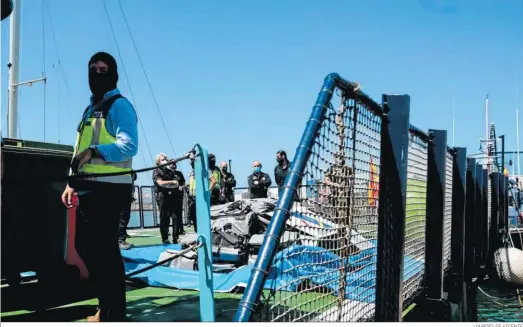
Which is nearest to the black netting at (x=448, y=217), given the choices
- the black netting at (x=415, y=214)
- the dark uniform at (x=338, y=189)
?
the black netting at (x=415, y=214)

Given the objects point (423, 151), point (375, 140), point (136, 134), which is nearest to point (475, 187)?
point (423, 151)

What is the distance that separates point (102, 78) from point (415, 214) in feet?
9.44

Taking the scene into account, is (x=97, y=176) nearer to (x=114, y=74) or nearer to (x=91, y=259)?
(x=91, y=259)

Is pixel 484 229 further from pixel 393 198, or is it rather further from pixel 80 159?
pixel 80 159

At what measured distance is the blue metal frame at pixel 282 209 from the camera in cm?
182

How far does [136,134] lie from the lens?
3.24 m

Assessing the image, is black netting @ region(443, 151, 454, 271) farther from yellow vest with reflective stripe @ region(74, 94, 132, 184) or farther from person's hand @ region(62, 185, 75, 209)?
person's hand @ region(62, 185, 75, 209)

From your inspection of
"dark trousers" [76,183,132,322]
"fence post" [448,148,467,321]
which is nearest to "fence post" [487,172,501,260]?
"fence post" [448,148,467,321]

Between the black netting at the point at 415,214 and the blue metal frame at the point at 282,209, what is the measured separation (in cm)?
190

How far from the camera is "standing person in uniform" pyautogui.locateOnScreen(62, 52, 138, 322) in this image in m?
3.10

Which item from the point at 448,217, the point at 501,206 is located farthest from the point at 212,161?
the point at 501,206

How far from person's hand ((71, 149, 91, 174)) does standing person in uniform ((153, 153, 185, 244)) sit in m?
6.16

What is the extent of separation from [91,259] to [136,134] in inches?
32.3

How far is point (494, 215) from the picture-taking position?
36.4 feet
